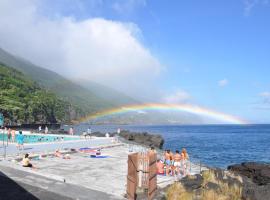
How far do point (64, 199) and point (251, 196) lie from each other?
352 inches

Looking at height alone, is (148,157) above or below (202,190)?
above

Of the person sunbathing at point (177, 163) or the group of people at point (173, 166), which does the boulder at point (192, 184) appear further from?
the person sunbathing at point (177, 163)

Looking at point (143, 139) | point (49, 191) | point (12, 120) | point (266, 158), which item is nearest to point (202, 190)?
point (49, 191)

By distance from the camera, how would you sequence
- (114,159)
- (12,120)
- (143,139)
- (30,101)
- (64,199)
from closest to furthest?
(64,199) < (114,159) < (143,139) < (12,120) < (30,101)

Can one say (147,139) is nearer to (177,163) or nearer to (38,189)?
(177,163)

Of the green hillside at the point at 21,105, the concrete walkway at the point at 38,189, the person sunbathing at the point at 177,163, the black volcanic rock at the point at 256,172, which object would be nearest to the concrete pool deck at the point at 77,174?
the concrete walkway at the point at 38,189

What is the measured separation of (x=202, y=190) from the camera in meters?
17.9

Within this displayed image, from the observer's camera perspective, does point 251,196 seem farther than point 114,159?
No

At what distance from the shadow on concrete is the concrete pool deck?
0.58 m

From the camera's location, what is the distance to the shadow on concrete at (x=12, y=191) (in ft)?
49.2

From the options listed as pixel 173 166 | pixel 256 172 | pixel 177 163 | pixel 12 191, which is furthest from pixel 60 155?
pixel 256 172

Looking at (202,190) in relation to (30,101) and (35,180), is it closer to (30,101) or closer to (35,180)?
(35,180)

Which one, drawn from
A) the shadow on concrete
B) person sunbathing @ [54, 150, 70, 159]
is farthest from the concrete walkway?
person sunbathing @ [54, 150, 70, 159]

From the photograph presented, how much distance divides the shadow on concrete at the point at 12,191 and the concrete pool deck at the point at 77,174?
0.58m
